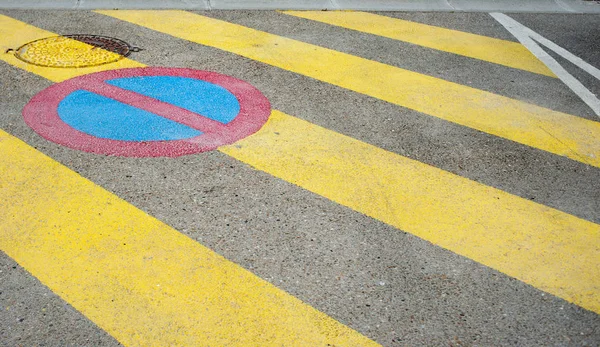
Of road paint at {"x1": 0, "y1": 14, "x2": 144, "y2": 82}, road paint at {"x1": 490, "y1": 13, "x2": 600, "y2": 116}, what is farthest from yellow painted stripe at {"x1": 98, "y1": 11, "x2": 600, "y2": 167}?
road paint at {"x1": 0, "y1": 14, "x2": 144, "y2": 82}

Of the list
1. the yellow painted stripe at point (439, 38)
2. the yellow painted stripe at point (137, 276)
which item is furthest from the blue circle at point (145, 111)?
the yellow painted stripe at point (439, 38)

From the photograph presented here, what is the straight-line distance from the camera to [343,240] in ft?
13.7

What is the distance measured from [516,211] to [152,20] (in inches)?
203

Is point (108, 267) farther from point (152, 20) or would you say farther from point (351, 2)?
point (351, 2)

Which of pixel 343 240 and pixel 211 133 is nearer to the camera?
pixel 343 240

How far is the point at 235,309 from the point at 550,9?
7547 mm

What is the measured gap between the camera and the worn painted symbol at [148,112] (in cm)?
520

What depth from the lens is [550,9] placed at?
9398 millimetres

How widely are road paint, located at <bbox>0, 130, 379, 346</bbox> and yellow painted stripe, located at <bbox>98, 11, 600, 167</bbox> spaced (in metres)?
2.84

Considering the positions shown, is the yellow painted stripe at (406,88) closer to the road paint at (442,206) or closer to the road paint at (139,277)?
the road paint at (442,206)

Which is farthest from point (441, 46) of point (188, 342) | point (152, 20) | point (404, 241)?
point (188, 342)

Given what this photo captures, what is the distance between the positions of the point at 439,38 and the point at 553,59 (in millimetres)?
1288

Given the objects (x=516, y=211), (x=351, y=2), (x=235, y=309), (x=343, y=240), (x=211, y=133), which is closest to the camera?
(x=235, y=309)

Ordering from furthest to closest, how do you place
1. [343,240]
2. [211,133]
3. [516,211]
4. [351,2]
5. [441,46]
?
[351,2]
[441,46]
[211,133]
[516,211]
[343,240]
